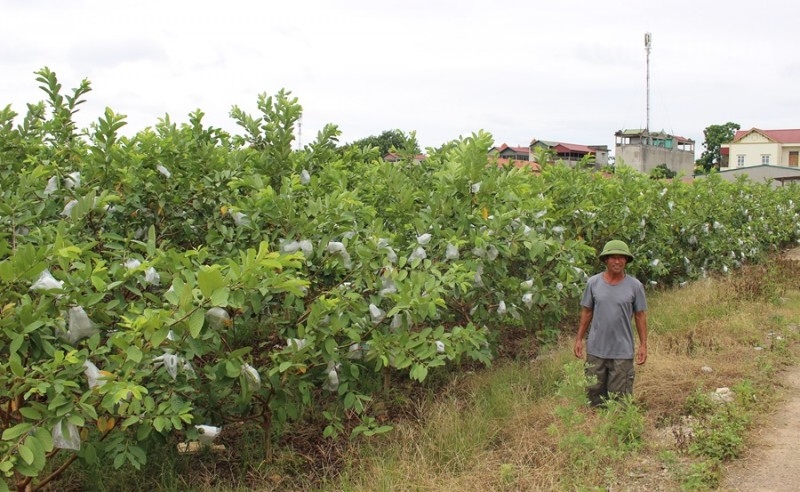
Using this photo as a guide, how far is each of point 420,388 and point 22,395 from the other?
2511 millimetres

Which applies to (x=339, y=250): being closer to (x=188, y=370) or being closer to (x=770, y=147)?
(x=188, y=370)

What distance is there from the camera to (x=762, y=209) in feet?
41.0

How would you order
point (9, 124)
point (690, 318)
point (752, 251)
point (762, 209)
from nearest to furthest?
1. point (9, 124)
2. point (690, 318)
3. point (752, 251)
4. point (762, 209)

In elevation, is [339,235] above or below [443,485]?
above

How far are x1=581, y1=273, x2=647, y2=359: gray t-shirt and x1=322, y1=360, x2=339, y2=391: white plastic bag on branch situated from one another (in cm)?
176

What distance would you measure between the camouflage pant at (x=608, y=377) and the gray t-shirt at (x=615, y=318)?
47 millimetres

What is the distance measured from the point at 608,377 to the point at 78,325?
10.2 feet

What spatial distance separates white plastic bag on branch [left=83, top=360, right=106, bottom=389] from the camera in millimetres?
2500

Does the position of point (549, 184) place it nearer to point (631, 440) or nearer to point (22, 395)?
point (631, 440)

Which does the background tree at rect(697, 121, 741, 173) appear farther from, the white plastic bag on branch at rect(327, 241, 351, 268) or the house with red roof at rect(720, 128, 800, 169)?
the white plastic bag on branch at rect(327, 241, 351, 268)

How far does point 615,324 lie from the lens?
4250 mm

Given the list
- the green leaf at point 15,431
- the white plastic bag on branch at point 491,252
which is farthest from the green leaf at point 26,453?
the white plastic bag on branch at point 491,252

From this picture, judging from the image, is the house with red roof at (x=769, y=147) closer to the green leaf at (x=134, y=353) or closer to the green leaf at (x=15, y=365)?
the green leaf at (x=134, y=353)

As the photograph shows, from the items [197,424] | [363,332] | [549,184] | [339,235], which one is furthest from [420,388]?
[549,184]
